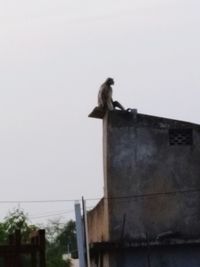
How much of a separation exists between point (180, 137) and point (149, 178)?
1.33 metres

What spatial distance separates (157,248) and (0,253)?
5814 millimetres

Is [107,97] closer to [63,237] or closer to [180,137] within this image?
[180,137]

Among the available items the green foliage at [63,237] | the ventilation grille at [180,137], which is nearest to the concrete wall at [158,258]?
the ventilation grille at [180,137]

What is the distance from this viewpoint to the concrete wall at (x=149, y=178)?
20.5 meters

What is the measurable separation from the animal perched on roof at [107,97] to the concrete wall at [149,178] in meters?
0.47

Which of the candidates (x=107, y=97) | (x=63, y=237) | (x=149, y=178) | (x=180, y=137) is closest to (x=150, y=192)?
(x=149, y=178)

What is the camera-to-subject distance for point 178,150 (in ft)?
68.5

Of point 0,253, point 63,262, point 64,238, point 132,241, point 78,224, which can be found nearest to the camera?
point 0,253

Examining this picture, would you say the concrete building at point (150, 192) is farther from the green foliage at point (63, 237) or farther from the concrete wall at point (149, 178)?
the green foliage at point (63, 237)

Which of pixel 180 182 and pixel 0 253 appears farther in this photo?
pixel 180 182

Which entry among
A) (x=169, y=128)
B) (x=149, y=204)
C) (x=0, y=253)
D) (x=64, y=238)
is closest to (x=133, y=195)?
(x=149, y=204)

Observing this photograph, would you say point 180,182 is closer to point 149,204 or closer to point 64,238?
point 149,204

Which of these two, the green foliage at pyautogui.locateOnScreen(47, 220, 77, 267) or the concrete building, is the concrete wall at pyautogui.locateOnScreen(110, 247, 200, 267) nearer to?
the concrete building

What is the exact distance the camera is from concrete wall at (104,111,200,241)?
2055 cm
